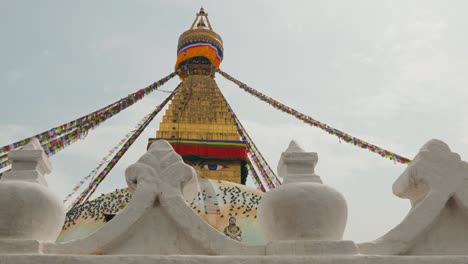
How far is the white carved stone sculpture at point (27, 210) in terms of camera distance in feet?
10.1

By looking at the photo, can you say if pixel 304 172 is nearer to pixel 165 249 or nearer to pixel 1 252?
pixel 165 249

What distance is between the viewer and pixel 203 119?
19.5 meters

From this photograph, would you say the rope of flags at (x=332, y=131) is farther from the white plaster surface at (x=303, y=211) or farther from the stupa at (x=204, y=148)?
the white plaster surface at (x=303, y=211)

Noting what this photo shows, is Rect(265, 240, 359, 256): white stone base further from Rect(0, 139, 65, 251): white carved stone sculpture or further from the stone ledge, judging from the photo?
Rect(0, 139, 65, 251): white carved stone sculpture

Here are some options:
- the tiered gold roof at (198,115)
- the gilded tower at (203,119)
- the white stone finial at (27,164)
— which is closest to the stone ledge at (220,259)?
the white stone finial at (27,164)

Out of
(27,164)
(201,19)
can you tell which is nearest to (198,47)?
(201,19)

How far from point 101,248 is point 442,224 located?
252 centimetres

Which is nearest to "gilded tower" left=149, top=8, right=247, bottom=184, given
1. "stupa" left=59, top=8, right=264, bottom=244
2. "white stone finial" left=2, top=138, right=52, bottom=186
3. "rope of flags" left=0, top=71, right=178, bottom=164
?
"stupa" left=59, top=8, right=264, bottom=244

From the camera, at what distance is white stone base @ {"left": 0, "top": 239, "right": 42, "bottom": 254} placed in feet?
9.73

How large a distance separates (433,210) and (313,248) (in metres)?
0.95

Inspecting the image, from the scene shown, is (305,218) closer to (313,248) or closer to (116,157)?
(313,248)

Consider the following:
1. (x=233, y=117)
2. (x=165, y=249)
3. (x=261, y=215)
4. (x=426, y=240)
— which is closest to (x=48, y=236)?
(x=165, y=249)

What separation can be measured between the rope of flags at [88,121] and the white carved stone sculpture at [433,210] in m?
10.9

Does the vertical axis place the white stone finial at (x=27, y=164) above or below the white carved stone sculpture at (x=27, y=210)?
above
